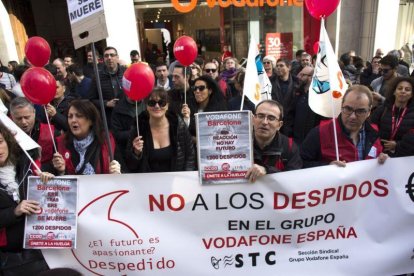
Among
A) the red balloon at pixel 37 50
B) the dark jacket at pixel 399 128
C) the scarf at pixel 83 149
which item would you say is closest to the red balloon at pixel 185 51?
the red balloon at pixel 37 50

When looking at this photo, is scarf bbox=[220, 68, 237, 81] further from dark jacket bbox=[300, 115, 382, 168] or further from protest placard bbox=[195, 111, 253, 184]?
protest placard bbox=[195, 111, 253, 184]

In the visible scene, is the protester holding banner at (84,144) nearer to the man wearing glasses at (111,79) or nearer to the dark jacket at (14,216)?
the dark jacket at (14,216)

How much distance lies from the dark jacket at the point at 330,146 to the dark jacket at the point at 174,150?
92cm

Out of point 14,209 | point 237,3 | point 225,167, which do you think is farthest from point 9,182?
point 237,3

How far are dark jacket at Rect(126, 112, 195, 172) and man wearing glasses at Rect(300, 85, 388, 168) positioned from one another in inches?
36.9

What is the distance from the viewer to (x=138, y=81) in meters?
2.97

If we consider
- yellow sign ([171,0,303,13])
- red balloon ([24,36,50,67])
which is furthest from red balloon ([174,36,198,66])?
yellow sign ([171,0,303,13])

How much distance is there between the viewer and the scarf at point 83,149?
2.65 meters

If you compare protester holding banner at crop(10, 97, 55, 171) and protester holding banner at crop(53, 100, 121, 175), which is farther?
protester holding banner at crop(10, 97, 55, 171)

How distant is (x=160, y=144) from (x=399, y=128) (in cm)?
230

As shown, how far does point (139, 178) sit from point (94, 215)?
0.38 meters

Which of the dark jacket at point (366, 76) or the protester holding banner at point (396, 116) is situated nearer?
the protester holding banner at point (396, 116)

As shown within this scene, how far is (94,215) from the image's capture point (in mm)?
2361

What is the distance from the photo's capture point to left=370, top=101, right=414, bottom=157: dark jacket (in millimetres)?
3123
